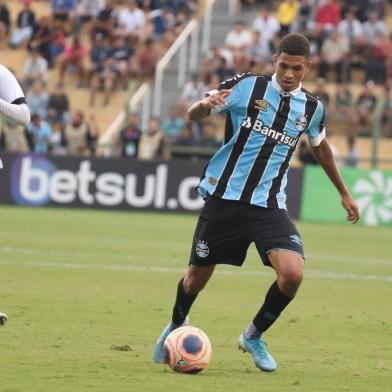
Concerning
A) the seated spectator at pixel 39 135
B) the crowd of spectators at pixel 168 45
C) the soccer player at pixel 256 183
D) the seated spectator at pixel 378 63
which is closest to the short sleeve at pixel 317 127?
the soccer player at pixel 256 183

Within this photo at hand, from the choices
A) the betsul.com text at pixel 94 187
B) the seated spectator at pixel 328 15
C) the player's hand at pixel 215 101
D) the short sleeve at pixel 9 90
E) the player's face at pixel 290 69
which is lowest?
the betsul.com text at pixel 94 187

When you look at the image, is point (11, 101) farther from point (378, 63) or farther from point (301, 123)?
point (378, 63)

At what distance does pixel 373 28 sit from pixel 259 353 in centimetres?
2171

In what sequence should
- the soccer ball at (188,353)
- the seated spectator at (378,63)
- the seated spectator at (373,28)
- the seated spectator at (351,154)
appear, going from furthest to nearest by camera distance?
the seated spectator at (373,28)
the seated spectator at (378,63)
the seated spectator at (351,154)
the soccer ball at (188,353)

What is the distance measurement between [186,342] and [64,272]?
616cm

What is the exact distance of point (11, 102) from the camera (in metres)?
8.42

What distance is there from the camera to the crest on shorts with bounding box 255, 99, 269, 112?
837 centimetres

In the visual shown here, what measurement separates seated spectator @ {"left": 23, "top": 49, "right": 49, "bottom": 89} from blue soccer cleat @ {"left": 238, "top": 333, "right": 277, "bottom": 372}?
21698 mm

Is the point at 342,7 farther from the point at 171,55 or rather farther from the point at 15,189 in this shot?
the point at 15,189

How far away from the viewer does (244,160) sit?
27.4ft

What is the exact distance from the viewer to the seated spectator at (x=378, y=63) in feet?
91.9

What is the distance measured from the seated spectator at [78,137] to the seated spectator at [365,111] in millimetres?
5785

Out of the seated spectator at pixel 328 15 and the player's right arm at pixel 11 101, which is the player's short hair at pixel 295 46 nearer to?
the player's right arm at pixel 11 101

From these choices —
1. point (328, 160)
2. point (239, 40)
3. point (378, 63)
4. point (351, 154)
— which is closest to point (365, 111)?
point (351, 154)
